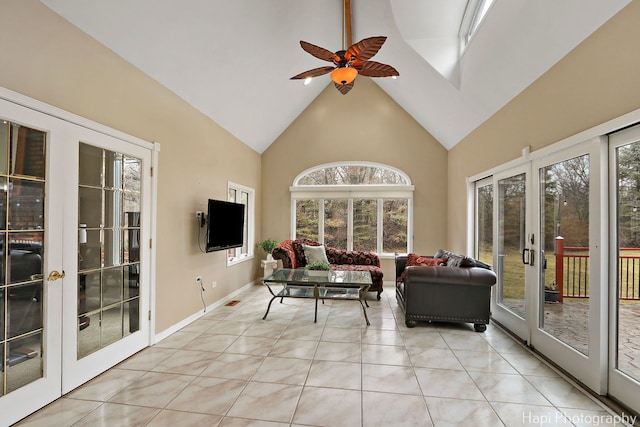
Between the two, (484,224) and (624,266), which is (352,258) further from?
(624,266)

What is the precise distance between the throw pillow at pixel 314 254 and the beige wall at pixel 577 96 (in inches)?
119

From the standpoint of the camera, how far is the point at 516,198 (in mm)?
3391

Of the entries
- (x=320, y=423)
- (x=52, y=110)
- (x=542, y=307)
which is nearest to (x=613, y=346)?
(x=542, y=307)

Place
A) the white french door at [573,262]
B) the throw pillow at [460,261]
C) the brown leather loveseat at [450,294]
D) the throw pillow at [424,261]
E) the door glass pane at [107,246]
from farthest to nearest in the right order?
the throw pillow at [424,261], the throw pillow at [460,261], the brown leather loveseat at [450,294], the door glass pane at [107,246], the white french door at [573,262]

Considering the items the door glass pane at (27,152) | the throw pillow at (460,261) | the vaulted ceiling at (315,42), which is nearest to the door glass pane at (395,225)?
the vaulted ceiling at (315,42)

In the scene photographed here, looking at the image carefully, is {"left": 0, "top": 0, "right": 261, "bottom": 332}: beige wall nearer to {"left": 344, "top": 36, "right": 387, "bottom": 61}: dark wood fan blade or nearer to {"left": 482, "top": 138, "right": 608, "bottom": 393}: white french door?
{"left": 344, "top": 36, "right": 387, "bottom": 61}: dark wood fan blade

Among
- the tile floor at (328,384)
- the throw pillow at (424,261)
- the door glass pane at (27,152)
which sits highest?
the door glass pane at (27,152)

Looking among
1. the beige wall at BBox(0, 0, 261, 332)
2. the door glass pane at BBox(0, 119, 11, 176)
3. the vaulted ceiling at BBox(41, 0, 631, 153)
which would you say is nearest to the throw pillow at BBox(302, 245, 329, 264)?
the beige wall at BBox(0, 0, 261, 332)

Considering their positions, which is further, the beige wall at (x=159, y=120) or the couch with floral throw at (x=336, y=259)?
the couch with floral throw at (x=336, y=259)

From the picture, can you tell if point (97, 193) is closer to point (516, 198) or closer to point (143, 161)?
point (143, 161)

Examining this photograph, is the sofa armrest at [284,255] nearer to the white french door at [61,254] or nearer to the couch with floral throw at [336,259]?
the couch with floral throw at [336,259]

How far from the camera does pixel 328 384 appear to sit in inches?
92.7

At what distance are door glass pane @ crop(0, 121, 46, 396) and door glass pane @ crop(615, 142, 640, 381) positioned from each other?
4065 mm

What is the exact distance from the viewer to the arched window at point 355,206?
20.1 feet
